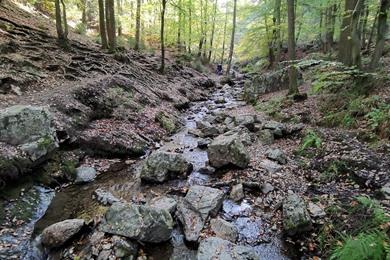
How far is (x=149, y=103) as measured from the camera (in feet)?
49.0

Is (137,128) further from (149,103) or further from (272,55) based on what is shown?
(272,55)

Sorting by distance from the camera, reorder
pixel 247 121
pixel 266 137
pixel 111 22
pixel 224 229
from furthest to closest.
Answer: pixel 111 22 → pixel 247 121 → pixel 266 137 → pixel 224 229

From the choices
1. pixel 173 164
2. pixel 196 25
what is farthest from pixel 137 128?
pixel 196 25

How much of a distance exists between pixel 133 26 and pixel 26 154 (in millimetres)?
27008

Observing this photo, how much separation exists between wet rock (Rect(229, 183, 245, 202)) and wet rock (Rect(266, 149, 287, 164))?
1.88 m

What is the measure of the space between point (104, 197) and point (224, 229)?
3.32m

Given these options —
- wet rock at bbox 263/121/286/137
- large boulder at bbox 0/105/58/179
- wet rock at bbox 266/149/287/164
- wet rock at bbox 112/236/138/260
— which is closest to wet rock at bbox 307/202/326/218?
wet rock at bbox 266/149/287/164

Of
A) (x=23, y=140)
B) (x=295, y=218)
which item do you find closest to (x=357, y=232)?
(x=295, y=218)

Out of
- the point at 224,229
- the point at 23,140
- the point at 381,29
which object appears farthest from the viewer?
the point at 381,29

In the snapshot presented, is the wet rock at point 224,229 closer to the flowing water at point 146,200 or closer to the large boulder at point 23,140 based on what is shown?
the flowing water at point 146,200

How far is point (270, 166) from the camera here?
8.46 metres

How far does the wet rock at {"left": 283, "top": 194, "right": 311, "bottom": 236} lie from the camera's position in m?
5.80

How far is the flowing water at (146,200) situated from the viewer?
5586mm

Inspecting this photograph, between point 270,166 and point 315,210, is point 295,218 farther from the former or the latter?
point 270,166
